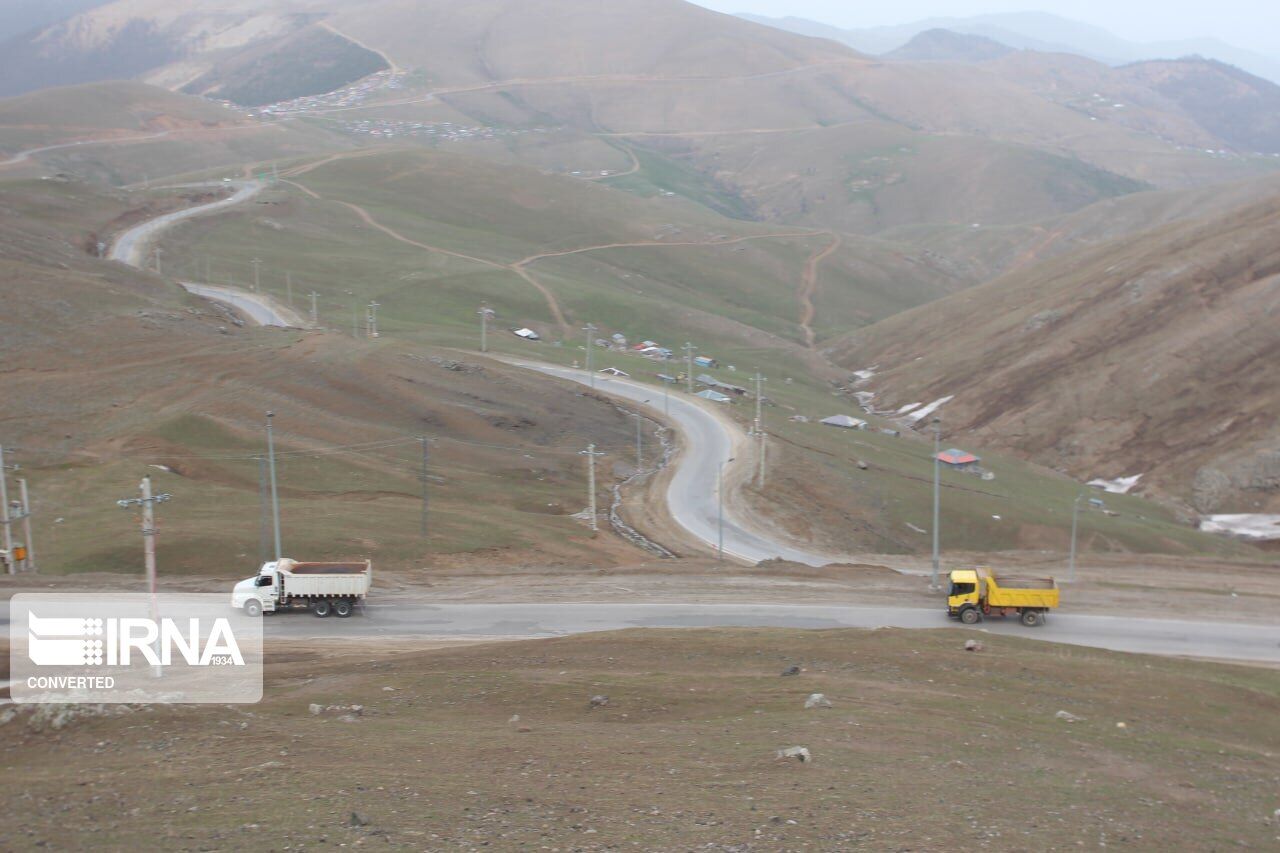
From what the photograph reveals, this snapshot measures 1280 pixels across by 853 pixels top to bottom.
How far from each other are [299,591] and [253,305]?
7188 cm

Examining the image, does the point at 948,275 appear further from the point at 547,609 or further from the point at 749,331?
the point at 547,609

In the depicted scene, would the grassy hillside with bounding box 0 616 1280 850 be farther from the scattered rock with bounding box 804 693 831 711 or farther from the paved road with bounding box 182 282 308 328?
the paved road with bounding box 182 282 308 328

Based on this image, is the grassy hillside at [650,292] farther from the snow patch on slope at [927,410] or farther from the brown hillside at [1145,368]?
the brown hillside at [1145,368]

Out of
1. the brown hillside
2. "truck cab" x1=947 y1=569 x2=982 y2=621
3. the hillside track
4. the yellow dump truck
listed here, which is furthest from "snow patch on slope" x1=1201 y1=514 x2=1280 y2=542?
the hillside track

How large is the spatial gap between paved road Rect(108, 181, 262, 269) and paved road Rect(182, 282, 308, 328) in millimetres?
7528

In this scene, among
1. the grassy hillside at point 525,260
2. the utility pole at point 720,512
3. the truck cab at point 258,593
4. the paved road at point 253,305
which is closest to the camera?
the truck cab at point 258,593

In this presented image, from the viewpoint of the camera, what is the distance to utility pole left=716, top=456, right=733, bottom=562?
182 ft

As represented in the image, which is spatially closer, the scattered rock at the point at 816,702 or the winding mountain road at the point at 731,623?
the scattered rock at the point at 816,702

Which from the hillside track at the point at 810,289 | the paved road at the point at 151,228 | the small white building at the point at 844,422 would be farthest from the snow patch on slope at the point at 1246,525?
the paved road at the point at 151,228

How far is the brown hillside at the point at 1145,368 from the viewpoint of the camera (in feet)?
282

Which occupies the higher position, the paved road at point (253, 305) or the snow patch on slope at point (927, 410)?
the paved road at point (253, 305)

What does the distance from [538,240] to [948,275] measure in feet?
249

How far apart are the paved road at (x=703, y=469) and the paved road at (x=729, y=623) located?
13634 mm

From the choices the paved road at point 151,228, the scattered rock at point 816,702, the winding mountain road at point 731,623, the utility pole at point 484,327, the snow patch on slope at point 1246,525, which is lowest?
the snow patch on slope at point 1246,525
